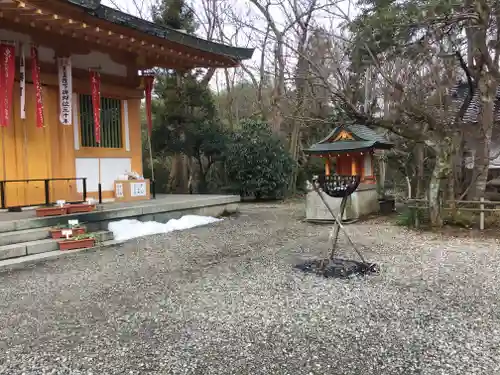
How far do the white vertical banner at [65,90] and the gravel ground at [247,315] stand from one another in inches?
116

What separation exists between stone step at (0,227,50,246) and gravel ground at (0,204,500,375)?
74 centimetres

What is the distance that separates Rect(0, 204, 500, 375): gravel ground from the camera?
8.48 ft

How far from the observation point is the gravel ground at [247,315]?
258 centimetres

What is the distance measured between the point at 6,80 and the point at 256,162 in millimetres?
7817

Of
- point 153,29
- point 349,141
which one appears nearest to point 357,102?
point 349,141

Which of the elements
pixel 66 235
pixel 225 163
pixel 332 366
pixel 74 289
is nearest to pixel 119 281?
pixel 74 289

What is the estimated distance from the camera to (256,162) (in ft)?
43.4

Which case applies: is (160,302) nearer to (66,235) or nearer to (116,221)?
(66,235)

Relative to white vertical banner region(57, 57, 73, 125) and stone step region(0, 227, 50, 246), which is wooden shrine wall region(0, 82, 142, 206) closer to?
white vertical banner region(57, 57, 73, 125)

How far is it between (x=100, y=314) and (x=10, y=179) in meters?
4.84

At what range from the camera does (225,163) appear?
44.8ft

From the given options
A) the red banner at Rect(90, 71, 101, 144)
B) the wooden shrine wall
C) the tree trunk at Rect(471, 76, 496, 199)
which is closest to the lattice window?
the wooden shrine wall

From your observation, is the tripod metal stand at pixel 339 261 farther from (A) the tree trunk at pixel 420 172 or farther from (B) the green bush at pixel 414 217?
(A) the tree trunk at pixel 420 172

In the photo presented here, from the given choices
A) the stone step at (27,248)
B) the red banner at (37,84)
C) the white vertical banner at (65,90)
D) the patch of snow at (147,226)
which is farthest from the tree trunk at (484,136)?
the red banner at (37,84)
